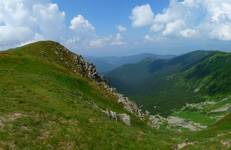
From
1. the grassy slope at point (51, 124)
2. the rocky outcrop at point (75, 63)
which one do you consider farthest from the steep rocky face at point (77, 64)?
the grassy slope at point (51, 124)

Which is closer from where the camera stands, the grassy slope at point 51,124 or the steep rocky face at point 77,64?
the grassy slope at point 51,124

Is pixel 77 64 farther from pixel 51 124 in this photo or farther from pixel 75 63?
pixel 51 124

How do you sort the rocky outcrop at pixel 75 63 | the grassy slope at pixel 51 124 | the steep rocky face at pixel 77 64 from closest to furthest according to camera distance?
the grassy slope at pixel 51 124 → the steep rocky face at pixel 77 64 → the rocky outcrop at pixel 75 63

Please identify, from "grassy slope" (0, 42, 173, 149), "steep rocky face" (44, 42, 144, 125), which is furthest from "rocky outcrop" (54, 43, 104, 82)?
"grassy slope" (0, 42, 173, 149)

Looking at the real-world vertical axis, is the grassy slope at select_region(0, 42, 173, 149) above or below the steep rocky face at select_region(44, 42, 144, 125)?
below

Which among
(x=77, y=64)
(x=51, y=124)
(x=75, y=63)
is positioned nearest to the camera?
(x=51, y=124)

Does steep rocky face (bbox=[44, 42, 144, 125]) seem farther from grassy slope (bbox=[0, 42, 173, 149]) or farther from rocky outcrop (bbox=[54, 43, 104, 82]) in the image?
grassy slope (bbox=[0, 42, 173, 149])

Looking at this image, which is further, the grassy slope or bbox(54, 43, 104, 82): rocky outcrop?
bbox(54, 43, 104, 82): rocky outcrop

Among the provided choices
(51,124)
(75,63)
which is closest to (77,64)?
(75,63)

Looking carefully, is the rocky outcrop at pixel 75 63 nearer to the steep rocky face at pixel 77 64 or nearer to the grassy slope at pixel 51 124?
the steep rocky face at pixel 77 64

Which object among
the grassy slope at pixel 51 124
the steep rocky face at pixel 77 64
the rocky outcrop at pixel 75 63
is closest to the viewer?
the grassy slope at pixel 51 124

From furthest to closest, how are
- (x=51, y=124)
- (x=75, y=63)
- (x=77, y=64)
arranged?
(x=77, y=64)
(x=75, y=63)
(x=51, y=124)

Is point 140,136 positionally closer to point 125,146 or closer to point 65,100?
point 125,146

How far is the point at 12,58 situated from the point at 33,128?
4681 centimetres
